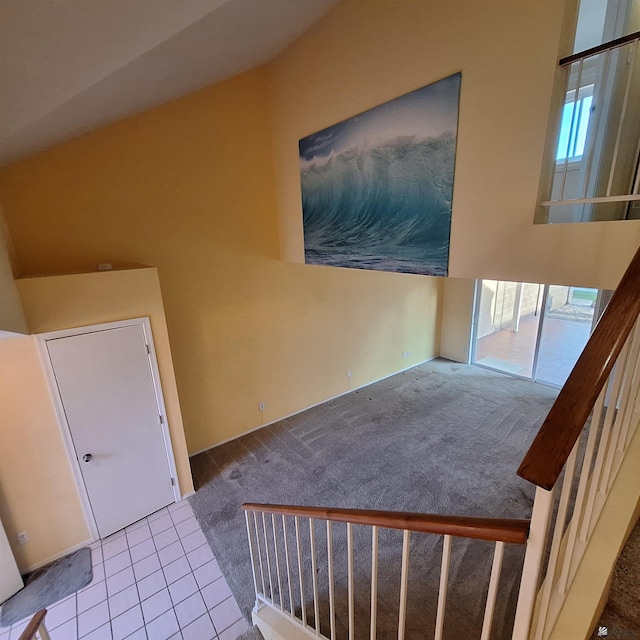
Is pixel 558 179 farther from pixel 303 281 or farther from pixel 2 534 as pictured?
pixel 2 534

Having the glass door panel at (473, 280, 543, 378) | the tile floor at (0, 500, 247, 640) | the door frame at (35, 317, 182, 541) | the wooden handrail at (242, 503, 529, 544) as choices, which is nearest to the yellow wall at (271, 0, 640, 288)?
the wooden handrail at (242, 503, 529, 544)

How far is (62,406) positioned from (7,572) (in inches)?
55.0

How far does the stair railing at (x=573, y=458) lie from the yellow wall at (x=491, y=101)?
1023 millimetres

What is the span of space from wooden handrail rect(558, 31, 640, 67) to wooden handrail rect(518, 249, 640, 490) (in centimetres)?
148

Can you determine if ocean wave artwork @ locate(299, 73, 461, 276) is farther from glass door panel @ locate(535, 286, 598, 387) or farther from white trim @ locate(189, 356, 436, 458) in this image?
glass door panel @ locate(535, 286, 598, 387)

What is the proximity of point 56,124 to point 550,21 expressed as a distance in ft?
9.71

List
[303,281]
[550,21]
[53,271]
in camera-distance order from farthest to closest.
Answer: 1. [303,281]
2. [53,271]
3. [550,21]

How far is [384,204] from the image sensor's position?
9.98 ft

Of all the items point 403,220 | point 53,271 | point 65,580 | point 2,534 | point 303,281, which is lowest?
point 65,580

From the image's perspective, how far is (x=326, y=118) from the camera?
3363 mm

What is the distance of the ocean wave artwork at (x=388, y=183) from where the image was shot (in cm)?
249

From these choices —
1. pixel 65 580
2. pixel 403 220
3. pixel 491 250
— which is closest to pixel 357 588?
pixel 65 580

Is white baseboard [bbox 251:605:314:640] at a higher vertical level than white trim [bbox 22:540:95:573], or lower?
higher

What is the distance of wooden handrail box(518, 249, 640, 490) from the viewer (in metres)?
0.70
